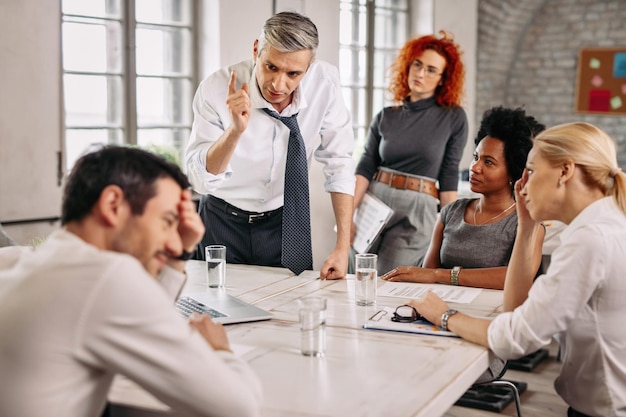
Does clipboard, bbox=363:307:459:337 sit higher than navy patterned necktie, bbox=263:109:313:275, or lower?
lower

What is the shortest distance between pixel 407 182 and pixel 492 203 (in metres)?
1.20

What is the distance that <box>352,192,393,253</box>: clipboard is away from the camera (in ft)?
12.7

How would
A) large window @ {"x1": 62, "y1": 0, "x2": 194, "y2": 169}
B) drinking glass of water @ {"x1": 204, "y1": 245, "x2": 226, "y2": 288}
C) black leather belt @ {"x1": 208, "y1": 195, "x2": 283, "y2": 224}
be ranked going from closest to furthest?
drinking glass of water @ {"x1": 204, "y1": 245, "x2": 226, "y2": 288} < black leather belt @ {"x1": 208, "y1": 195, "x2": 283, "y2": 224} < large window @ {"x1": 62, "y1": 0, "x2": 194, "y2": 169}

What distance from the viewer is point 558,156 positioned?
2049mm

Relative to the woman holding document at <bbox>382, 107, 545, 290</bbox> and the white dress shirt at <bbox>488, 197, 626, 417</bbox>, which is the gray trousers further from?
the white dress shirt at <bbox>488, 197, 626, 417</bbox>

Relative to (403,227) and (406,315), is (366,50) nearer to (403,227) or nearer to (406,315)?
(403,227)

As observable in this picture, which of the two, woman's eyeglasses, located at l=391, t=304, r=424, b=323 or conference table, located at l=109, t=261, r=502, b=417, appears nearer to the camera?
conference table, located at l=109, t=261, r=502, b=417

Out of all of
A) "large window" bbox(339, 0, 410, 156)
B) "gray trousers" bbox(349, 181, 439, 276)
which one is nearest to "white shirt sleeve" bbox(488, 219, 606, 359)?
"gray trousers" bbox(349, 181, 439, 276)

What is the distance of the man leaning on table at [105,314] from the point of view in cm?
125

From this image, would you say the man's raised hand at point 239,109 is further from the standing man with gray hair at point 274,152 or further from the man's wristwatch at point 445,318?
the man's wristwatch at point 445,318

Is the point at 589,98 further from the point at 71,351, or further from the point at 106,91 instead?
the point at 71,351

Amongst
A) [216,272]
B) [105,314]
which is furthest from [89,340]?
[216,272]

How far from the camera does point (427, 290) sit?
2.66 m

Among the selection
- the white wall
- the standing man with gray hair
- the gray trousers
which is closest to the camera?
the standing man with gray hair
